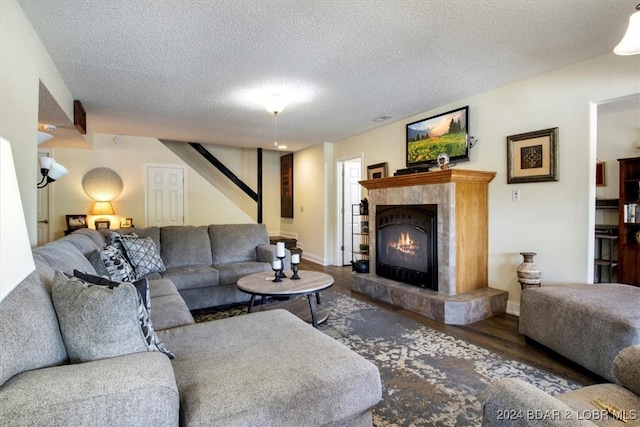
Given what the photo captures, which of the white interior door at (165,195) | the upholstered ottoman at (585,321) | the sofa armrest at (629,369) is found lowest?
the upholstered ottoman at (585,321)

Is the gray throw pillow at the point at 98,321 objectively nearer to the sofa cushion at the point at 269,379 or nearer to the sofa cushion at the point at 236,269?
the sofa cushion at the point at 269,379

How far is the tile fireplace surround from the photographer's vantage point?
3.19m

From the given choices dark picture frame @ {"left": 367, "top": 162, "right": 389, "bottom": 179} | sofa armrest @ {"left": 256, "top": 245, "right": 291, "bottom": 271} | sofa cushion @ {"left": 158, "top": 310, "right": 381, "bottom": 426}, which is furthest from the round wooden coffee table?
dark picture frame @ {"left": 367, "top": 162, "right": 389, "bottom": 179}

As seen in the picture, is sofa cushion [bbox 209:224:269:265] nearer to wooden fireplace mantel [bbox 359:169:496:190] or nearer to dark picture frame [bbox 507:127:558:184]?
wooden fireplace mantel [bbox 359:169:496:190]

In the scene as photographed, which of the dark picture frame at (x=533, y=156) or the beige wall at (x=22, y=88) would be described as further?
the dark picture frame at (x=533, y=156)

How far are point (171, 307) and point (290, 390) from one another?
4.79 feet

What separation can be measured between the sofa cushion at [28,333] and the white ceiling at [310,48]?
179cm

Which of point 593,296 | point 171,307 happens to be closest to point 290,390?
point 171,307

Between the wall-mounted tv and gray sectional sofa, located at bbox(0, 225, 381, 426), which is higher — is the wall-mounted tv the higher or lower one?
the higher one

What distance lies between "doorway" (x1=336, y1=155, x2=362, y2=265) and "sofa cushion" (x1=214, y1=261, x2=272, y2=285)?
2.44 m

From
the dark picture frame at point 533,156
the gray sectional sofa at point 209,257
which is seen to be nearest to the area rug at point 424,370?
the gray sectional sofa at point 209,257

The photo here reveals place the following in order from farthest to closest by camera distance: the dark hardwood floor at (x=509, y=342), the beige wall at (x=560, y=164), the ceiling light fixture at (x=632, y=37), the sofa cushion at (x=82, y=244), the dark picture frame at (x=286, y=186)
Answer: the dark picture frame at (x=286, y=186) → the beige wall at (x=560, y=164) → the sofa cushion at (x=82, y=244) → the dark hardwood floor at (x=509, y=342) → the ceiling light fixture at (x=632, y=37)

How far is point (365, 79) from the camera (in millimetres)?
3168

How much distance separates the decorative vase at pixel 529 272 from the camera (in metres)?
3.04
